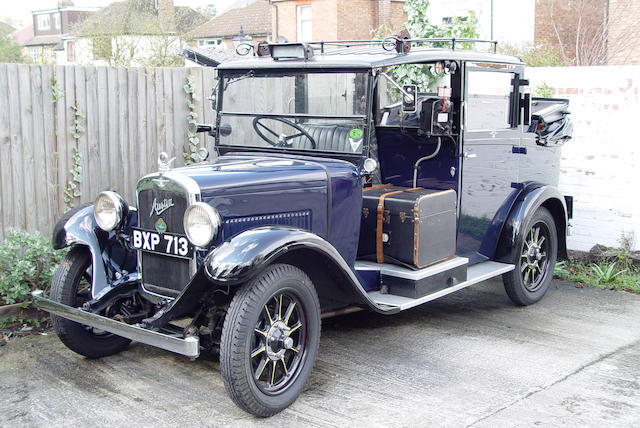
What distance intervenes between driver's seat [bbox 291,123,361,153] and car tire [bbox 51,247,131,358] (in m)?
1.65

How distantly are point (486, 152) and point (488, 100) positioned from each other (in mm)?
424

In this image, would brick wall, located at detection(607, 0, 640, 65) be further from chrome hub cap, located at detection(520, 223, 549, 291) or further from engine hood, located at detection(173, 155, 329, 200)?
engine hood, located at detection(173, 155, 329, 200)

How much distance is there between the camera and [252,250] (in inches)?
140

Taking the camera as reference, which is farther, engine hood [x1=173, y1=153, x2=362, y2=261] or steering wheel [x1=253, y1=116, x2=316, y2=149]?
steering wheel [x1=253, y1=116, x2=316, y2=149]

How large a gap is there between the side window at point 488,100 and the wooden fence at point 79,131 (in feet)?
9.03

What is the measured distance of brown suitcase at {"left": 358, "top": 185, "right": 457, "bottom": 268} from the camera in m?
4.67

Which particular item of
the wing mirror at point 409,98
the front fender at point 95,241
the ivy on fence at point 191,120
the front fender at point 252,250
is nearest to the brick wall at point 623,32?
the ivy on fence at point 191,120

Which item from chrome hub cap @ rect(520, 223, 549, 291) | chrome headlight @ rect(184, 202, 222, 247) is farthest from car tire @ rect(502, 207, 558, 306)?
chrome headlight @ rect(184, 202, 222, 247)

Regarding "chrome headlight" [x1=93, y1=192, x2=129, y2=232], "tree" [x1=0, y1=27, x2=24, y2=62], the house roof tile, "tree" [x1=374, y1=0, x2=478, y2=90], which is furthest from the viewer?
"tree" [x1=0, y1=27, x2=24, y2=62]

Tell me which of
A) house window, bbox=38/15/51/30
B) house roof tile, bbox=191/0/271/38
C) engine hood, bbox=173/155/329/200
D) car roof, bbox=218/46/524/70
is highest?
house window, bbox=38/15/51/30

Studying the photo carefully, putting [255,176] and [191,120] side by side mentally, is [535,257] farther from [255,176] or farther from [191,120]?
[191,120]

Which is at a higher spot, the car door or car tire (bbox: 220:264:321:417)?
the car door

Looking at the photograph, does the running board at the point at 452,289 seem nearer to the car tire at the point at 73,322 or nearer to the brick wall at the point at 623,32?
the car tire at the point at 73,322

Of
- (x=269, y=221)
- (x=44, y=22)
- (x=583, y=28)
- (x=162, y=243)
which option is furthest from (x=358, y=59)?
(x=44, y=22)
